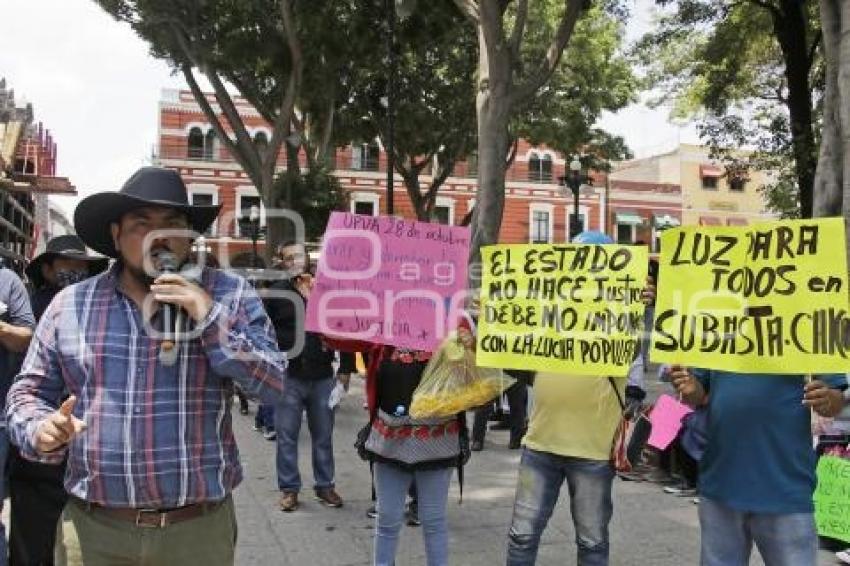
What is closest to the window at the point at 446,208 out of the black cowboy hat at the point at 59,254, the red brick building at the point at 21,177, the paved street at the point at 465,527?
the red brick building at the point at 21,177

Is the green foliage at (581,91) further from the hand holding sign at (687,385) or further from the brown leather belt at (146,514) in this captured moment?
the brown leather belt at (146,514)

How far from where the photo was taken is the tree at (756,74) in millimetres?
13523

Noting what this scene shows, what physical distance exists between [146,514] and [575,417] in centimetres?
206

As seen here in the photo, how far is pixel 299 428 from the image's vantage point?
20.3 ft

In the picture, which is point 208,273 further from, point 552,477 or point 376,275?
point 552,477

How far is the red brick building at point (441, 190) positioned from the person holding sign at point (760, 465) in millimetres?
36124

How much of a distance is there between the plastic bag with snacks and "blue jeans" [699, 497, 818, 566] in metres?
1.10

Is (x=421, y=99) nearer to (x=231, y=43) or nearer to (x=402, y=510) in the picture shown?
(x=231, y=43)

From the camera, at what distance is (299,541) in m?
5.27

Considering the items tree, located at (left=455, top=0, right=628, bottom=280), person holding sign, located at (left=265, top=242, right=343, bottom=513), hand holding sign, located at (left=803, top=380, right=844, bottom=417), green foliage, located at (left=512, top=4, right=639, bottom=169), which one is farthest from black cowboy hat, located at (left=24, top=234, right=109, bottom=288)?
green foliage, located at (left=512, top=4, right=639, bottom=169)

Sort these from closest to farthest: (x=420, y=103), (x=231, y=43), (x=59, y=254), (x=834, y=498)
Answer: (x=834, y=498), (x=59, y=254), (x=231, y=43), (x=420, y=103)

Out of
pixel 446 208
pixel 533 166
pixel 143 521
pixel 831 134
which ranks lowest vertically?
pixel 143 521

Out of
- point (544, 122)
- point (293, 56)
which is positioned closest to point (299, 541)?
point (293, 56)

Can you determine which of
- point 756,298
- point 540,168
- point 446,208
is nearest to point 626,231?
point 540,168
